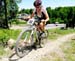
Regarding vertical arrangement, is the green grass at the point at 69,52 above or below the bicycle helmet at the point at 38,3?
below

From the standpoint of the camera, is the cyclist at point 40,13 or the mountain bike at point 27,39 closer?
the mountain bike at point 27,39

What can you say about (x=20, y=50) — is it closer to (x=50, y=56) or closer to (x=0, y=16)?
(x=50, y=56)

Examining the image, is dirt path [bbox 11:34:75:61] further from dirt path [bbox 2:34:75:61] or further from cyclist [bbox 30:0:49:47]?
cyclist [bbox 30:0:49:47]

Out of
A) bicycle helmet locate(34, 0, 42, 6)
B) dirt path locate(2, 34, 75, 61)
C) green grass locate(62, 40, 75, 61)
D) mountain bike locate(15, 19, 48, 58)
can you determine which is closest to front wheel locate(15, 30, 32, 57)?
mountain bike locate(15, 19, 48, 58)

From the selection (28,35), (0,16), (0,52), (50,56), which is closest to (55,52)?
(50,56)

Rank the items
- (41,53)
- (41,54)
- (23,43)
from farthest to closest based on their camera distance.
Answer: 1. (41,53)
2. (41,54)
3. (23,43)

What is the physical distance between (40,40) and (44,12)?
1.24 m

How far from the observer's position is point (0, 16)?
1588 inches

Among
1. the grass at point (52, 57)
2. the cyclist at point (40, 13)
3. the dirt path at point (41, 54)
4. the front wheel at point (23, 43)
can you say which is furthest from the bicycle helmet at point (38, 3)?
the grass at point (52, 57)

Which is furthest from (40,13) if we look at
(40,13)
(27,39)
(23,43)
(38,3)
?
(23,43)

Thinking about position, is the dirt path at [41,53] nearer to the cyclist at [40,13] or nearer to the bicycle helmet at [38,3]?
the cyclist at [40,13]

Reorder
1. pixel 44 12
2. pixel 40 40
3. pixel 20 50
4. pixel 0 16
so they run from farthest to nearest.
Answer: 1. pixel 0 16
2. pixel 40 40
3. pixel 44 12
4. pixel 20 50

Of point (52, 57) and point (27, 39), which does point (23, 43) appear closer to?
point (27, 39)

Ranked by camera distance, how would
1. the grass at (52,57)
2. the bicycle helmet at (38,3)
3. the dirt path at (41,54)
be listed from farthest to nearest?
the bicycle helmet at (38,3) < the dirt path at (41,54) < the grass at (52,57)
